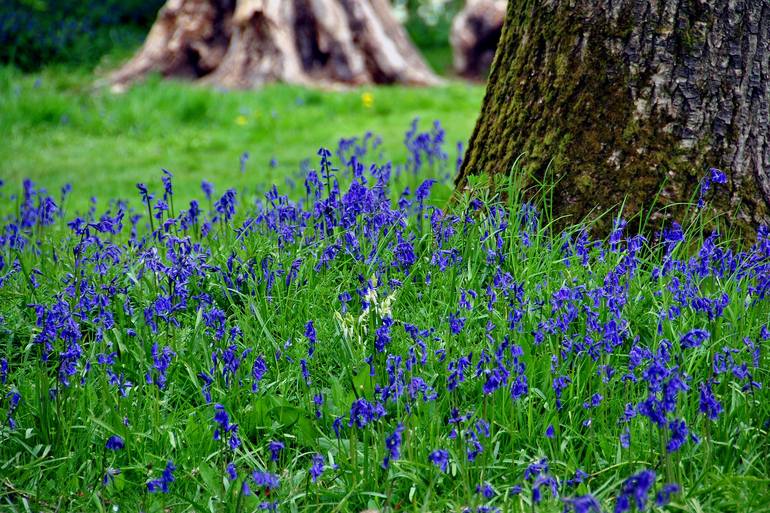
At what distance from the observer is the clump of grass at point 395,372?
100 inches

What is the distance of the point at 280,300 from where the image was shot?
3.41m

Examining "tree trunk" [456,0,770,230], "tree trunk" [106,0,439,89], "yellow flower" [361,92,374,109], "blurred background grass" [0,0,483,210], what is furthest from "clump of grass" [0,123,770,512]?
"tree trunk" [106,0,439,89]

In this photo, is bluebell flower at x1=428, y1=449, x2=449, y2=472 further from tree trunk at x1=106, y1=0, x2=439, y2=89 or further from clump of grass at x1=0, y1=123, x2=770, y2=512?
tree trunk at x1=106, y1=0, x2=439, y2=89

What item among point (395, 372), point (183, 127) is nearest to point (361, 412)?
point (395, 372)

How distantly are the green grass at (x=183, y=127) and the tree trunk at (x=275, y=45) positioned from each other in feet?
2.80

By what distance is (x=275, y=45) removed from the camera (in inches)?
455

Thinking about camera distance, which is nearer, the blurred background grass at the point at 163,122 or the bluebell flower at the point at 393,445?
the bluebell flower at the point at 393,445

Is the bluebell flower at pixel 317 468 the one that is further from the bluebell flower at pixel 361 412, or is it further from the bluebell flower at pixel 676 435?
the bluebell flower at pixel 676 435

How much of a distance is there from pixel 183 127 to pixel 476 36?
20.6 ft

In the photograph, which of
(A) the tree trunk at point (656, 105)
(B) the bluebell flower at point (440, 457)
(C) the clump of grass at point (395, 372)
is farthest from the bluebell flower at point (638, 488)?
(A) the tree trunk at point (656, 105)

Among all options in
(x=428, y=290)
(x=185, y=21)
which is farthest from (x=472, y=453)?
(x=185, y=21)

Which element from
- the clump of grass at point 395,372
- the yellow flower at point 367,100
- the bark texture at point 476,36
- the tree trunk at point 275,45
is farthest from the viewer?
the bark texture at point 476,36

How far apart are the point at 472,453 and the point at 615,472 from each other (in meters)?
0.52

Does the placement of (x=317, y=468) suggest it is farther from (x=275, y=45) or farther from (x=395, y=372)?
(x=275, y=45)
